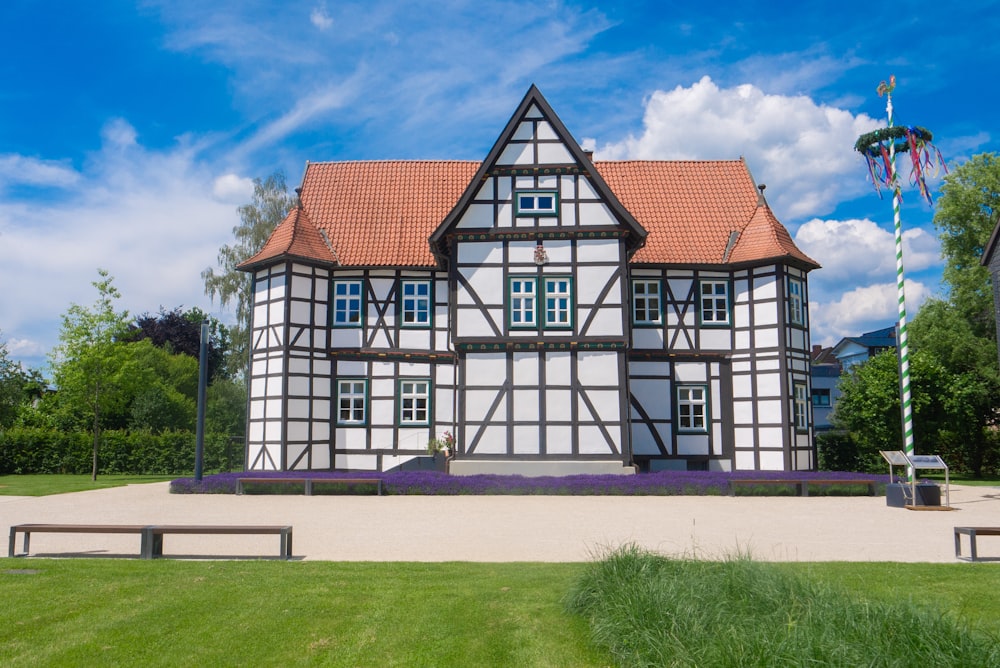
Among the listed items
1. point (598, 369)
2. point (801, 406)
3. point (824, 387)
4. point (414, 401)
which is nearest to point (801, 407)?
point (801, 406)

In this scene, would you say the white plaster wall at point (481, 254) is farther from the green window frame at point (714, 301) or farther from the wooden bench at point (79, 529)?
the wooden bench at point (79, 529)

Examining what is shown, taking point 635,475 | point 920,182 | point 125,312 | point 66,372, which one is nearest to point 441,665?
point 635,475

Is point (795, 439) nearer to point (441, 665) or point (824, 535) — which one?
point (824, 535)

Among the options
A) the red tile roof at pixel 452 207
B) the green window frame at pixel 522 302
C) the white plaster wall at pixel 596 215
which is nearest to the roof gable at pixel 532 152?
the white plaster wall at pixel 596 215

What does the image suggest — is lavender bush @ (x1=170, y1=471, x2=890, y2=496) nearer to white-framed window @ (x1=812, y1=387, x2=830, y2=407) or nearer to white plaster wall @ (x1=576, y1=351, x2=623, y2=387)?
white plaster wall @ (x1=576, y1=351, x2=623, y2=387)

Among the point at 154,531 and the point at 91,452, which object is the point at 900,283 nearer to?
the point at 154,531

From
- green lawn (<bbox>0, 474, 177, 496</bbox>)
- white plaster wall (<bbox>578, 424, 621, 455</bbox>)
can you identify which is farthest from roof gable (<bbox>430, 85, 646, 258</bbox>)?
green lawn (<bbox>0, 474, 177, 496</bbox>)

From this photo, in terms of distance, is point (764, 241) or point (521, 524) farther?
point (764, 241)

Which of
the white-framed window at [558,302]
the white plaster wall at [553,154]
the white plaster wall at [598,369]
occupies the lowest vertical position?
the white plaster wall at [598,369]

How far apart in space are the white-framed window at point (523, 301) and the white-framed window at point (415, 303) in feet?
12.1

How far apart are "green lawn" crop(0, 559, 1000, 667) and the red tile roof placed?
51.0 feet

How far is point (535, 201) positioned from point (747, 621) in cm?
1762

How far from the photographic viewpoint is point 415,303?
79.5ft

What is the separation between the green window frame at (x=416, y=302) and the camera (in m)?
24.1
